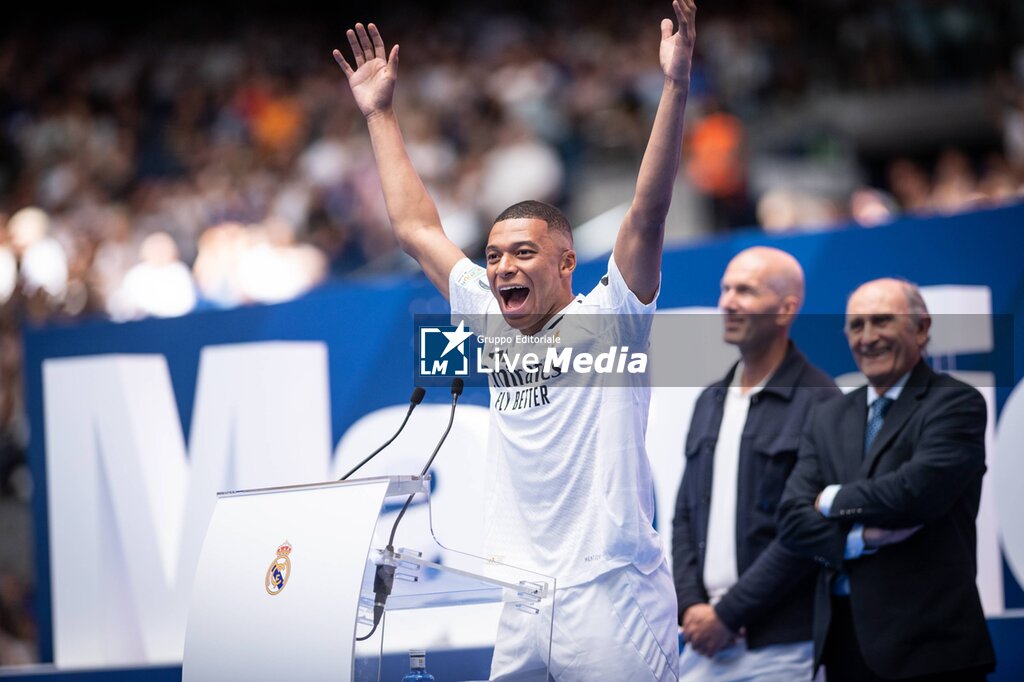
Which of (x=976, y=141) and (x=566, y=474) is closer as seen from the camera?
(x=566, y=474)

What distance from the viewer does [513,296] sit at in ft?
12.0

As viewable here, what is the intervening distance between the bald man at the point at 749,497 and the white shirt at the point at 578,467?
1070 millimetres

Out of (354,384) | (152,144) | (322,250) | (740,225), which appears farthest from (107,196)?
(354,384)

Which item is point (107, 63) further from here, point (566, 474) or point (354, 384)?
point (566, 474)

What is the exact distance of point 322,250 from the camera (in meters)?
11.4

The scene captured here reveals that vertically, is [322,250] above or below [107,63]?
below

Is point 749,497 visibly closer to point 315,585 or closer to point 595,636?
point 595,636

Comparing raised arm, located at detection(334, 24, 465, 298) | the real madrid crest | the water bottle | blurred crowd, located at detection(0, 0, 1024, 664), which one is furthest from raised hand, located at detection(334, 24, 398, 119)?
blurred crowd, located at detection(0, 0, 1024, 664)

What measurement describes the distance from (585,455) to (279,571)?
34.4 inches

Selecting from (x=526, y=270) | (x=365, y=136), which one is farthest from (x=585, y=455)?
(x=365, y=136)

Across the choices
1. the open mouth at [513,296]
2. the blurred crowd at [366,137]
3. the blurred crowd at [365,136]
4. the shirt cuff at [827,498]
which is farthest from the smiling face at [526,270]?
the blurred crowd at [365,136]

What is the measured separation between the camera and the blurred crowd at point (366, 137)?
9.73 m

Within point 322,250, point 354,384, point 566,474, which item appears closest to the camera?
point 566,474

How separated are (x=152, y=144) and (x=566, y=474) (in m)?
12.1
